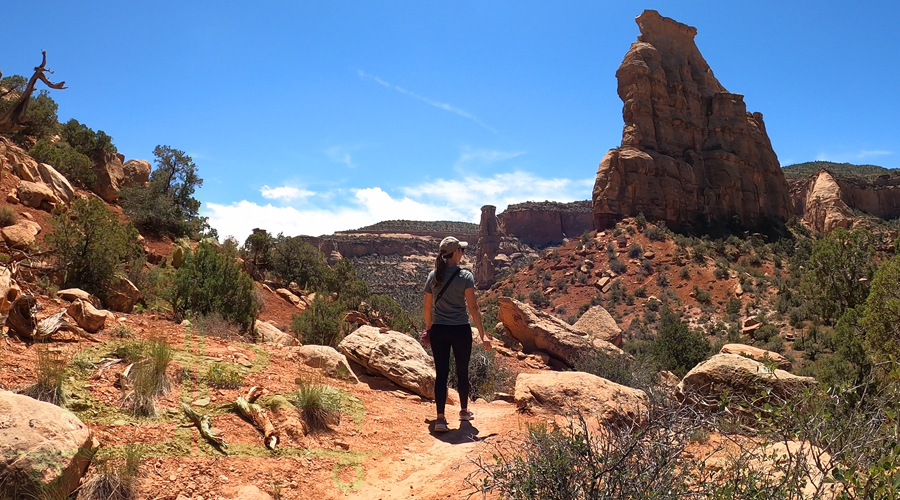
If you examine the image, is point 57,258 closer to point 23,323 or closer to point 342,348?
point 23,323

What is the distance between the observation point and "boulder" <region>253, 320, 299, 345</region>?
30.9 ft

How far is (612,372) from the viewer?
1127 centimetres

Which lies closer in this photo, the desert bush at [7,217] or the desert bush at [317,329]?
the desert bush at [7,217]

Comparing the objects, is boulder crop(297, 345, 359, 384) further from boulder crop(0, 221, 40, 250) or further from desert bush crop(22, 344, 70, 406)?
boulder crop(0, 221, 40, 250)

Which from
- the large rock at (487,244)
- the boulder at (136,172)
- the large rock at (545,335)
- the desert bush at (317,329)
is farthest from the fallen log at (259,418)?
the large rock at (487,244)

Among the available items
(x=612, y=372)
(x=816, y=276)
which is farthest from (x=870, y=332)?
(x=816, y=276)

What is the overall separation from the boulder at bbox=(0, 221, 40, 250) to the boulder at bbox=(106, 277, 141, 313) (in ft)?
6.24

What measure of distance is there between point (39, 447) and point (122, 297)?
631cm

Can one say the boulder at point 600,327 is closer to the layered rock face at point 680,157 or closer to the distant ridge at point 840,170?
the layered rock face at point 680,157

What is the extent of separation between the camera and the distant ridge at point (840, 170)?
218ft

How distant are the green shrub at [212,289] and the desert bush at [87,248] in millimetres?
1141

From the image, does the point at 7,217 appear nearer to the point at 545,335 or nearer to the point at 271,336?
the point at 271,336

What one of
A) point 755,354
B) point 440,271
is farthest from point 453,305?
point 755,354

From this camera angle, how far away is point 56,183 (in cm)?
1566
